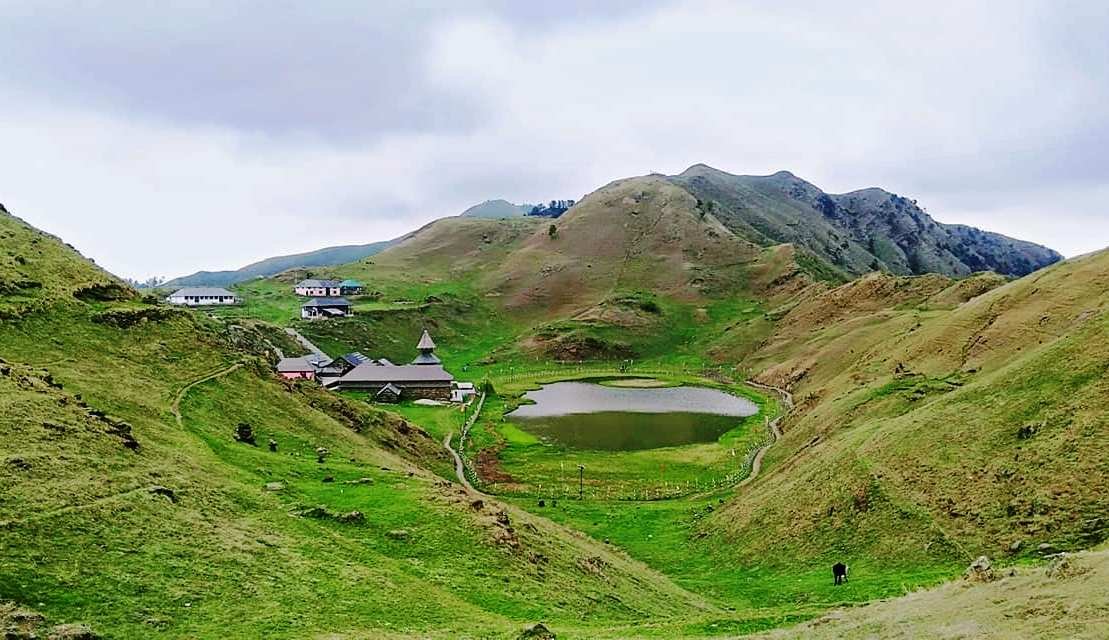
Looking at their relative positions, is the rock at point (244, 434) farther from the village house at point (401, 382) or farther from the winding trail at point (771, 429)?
the village house at point (401, 382)

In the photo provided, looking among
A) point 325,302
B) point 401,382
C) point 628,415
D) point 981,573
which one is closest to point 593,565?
point 981,573

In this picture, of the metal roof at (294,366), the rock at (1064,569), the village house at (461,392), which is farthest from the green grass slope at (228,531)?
the village house at (461,392)

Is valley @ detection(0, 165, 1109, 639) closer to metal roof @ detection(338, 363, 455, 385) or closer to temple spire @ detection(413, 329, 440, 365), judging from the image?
metal roof @ detection(338, 363, 455, 385)

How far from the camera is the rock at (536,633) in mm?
25156

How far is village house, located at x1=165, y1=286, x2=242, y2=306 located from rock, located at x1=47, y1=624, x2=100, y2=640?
17236 centimetres

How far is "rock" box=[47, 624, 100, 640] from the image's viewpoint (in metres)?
20.8

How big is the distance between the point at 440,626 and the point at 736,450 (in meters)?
59.4

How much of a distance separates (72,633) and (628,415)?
286ft

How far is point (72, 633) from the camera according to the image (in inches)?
830

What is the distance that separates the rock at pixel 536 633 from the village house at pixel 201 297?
17460 centimetres

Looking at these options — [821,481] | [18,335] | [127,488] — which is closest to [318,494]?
[127,488]

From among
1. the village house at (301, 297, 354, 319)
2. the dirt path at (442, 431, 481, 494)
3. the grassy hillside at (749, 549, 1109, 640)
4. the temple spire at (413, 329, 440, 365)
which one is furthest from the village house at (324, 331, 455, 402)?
the grassy hillside at (749, 549, 1109, 640)

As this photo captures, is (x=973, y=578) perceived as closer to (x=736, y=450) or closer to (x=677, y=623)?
(x=677, y=623)

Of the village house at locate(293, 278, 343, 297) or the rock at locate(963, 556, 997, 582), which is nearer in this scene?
the rock at locate(963, 556, 997, 582)
